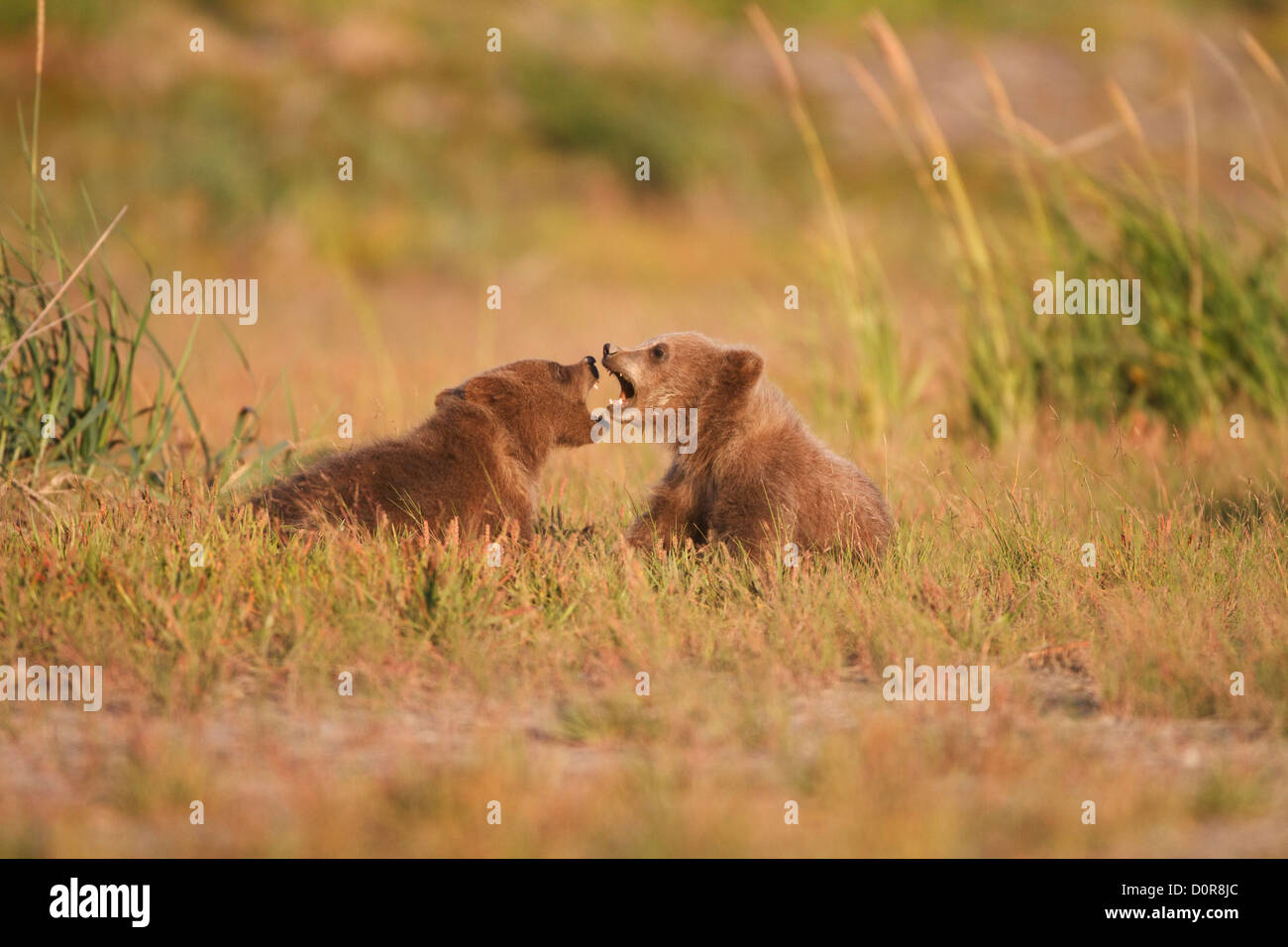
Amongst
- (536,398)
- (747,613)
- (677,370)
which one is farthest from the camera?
(536,398)

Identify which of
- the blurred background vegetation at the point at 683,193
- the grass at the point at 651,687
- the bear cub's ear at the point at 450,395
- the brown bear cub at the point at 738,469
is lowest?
the grass at the point at 651,687

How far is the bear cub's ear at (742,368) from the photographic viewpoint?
553 cm

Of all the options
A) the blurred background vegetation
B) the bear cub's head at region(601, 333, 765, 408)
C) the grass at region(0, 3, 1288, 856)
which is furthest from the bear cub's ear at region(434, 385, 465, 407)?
the blurred background vegetation

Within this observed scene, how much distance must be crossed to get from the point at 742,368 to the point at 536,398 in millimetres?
883

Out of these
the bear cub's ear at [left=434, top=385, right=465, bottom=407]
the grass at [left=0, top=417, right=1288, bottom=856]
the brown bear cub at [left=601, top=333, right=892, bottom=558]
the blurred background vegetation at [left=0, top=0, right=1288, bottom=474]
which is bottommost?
the grass at [left=0, top=417, right=1288, bottom=856]

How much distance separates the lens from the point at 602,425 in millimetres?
5875

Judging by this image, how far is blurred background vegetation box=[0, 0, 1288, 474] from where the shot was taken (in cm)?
836

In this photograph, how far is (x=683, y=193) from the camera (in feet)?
75.8

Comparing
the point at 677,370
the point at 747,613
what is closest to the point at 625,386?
the point at 677,370

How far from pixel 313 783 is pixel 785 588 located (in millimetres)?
2059

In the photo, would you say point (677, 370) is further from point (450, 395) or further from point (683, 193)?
point (683, 193)

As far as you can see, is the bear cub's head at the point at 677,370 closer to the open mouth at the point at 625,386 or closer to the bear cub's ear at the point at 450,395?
the open mouth at the point at 625,386

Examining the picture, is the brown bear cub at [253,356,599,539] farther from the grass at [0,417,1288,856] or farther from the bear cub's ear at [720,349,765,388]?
the bear cub's ear at [720,349,765,388]

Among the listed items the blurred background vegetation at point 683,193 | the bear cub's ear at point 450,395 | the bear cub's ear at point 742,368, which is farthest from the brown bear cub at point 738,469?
the blurred background vegetation at point 683,193
